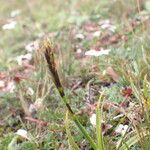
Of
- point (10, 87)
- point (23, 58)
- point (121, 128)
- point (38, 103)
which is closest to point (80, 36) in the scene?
point (23, 58)

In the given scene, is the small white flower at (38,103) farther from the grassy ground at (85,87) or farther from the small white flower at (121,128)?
the small white flower at (121,128)

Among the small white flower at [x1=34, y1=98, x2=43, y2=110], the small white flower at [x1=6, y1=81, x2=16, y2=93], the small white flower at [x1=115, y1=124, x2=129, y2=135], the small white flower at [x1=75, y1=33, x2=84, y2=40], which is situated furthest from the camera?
the small white flower at [x1=75, y1=33, x2=84, y2=40]

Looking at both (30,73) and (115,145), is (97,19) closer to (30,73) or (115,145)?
(30,73)

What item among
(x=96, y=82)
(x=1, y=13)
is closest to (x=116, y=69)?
(x=96, y=82)

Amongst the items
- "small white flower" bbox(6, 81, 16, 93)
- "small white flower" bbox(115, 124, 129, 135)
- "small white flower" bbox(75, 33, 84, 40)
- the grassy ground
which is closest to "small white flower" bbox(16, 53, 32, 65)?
the grassy ground

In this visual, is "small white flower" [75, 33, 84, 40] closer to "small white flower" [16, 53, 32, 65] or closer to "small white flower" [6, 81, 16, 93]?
"small white flower" [16, 53, 32, 65]

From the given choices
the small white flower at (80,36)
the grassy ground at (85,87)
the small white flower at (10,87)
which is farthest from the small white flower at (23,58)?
the small white flower at (80,36)

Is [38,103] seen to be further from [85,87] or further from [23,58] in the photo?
[23,58]

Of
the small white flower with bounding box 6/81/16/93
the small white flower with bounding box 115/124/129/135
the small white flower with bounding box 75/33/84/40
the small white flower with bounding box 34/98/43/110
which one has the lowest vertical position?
the small white flower with bounding box 75/33/84/40
